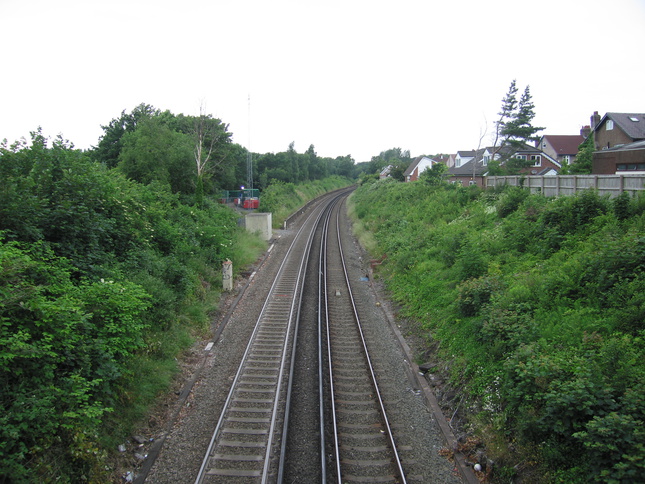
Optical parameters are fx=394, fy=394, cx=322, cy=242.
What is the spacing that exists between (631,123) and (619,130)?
170 cm

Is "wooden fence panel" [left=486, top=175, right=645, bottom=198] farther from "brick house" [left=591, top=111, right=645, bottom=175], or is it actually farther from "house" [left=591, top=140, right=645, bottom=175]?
"brick house" [left=591, top=111, right=645, bottom=175]

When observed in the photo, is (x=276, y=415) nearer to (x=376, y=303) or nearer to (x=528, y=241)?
(x=376, y=303)

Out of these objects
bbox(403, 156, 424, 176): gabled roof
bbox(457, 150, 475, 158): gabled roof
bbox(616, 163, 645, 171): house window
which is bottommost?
bbox(616, 163, 645, 171): house window

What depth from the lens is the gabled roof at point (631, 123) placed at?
106 feet

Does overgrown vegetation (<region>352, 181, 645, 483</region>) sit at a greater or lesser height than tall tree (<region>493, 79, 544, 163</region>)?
lesser

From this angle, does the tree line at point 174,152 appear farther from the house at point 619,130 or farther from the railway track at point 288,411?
the house at point 619,130

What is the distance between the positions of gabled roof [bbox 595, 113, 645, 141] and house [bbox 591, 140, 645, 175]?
925 centimetres

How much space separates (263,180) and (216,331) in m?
51.2

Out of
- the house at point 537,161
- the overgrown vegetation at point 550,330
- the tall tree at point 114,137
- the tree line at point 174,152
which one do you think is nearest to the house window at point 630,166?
the overgrown vegetation at point 550,330

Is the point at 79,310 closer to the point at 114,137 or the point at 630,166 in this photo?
the point at 630,166

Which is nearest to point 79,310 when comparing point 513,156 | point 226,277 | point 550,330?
point 550,330

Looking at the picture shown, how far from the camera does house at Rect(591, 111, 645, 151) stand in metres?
32.5

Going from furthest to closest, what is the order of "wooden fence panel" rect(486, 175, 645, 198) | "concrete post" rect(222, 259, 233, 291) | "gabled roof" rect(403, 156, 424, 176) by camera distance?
"gabled roof" rect(403, 156, 424, 176) < "concrete post" rect(222, 259, 233, 291) < "wooden fence panel" rect(486, 175, 645, 198)

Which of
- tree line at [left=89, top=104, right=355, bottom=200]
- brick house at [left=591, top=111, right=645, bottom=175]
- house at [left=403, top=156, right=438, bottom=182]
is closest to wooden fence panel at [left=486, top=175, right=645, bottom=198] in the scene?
brick house at [left=591, top=111, right=645, bottom=175]
